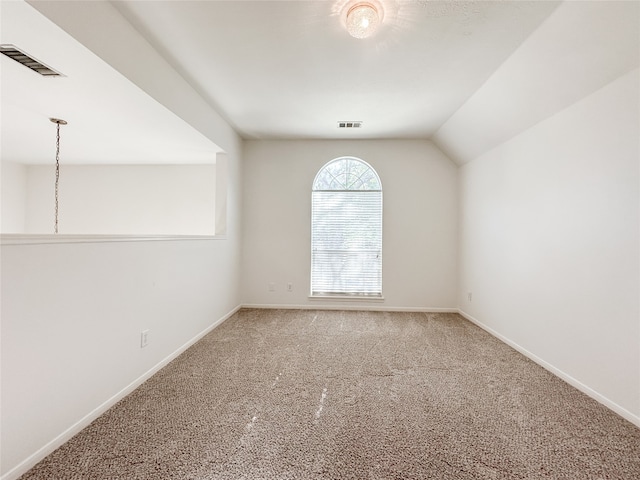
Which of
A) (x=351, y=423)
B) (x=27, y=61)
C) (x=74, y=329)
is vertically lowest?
(x=351, y=423)

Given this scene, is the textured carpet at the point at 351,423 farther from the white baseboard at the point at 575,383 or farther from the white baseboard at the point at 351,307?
the white baseboard at the point at 351,307

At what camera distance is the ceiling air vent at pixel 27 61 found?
1715 millimetres

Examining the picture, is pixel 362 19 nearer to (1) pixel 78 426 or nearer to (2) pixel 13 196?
(1) pixel 78 426

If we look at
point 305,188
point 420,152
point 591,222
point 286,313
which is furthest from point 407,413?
point 420,152

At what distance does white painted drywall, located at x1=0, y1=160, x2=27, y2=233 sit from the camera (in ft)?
15.4

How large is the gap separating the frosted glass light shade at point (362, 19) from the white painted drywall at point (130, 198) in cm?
348

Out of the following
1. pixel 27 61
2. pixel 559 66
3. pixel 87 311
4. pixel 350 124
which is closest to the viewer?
pixel 87 311

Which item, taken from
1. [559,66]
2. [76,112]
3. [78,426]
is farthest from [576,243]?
[76,112]

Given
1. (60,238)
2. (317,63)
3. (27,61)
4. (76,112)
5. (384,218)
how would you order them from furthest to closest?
(384,218)
(76,112)
(317,63)
(27,61)
(60,238)

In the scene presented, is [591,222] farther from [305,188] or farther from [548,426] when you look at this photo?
[305,188]

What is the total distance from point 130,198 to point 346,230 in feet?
11.9

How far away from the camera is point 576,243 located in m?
2.27

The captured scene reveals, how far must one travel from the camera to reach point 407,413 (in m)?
1.87

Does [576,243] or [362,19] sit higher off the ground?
[362,19]
